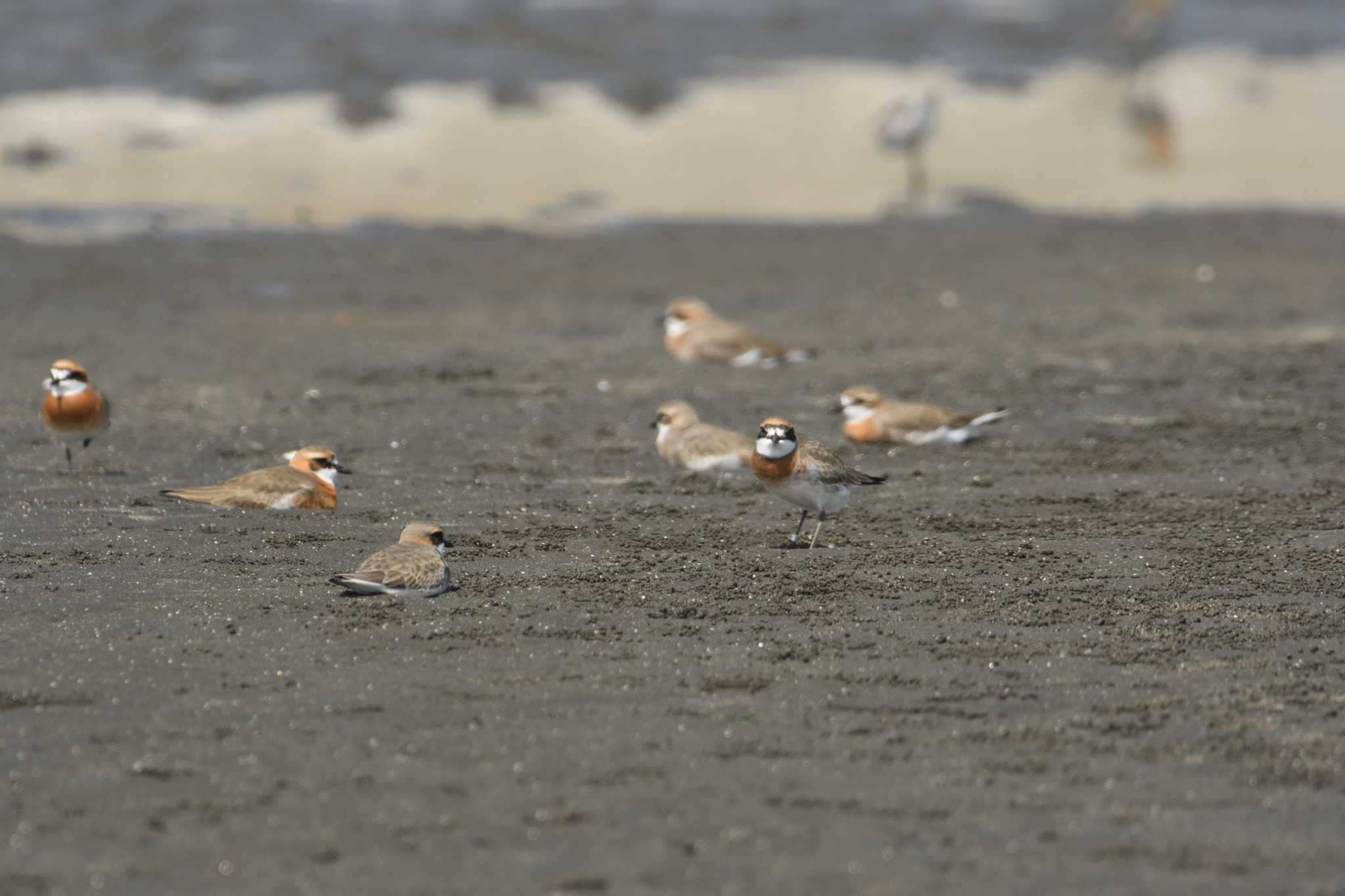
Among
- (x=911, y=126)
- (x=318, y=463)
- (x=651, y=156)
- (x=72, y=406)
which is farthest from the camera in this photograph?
(x=651, y=156)

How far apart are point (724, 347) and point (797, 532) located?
17.2ft

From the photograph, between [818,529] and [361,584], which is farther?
[818,529]

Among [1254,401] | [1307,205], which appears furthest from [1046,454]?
[1307,205]

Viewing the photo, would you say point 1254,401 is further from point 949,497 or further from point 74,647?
point 74,647

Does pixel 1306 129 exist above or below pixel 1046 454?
above

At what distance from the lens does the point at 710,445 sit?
10.5 meters

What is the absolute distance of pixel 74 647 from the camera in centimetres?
720

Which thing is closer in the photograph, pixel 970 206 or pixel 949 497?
pixel 949 497

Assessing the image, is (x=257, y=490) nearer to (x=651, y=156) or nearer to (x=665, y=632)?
(x=665, y=632)

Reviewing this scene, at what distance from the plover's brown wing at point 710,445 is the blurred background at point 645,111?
34.6ft

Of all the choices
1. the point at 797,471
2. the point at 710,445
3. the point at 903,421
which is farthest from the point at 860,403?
the point at 797,471

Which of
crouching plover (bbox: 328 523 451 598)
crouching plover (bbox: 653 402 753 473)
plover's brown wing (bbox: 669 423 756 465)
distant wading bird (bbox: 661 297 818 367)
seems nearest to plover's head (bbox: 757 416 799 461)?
crouching plover (bbox: 653 402 753 473)

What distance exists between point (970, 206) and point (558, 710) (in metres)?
16.5

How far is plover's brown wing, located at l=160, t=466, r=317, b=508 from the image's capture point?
9406 mm
